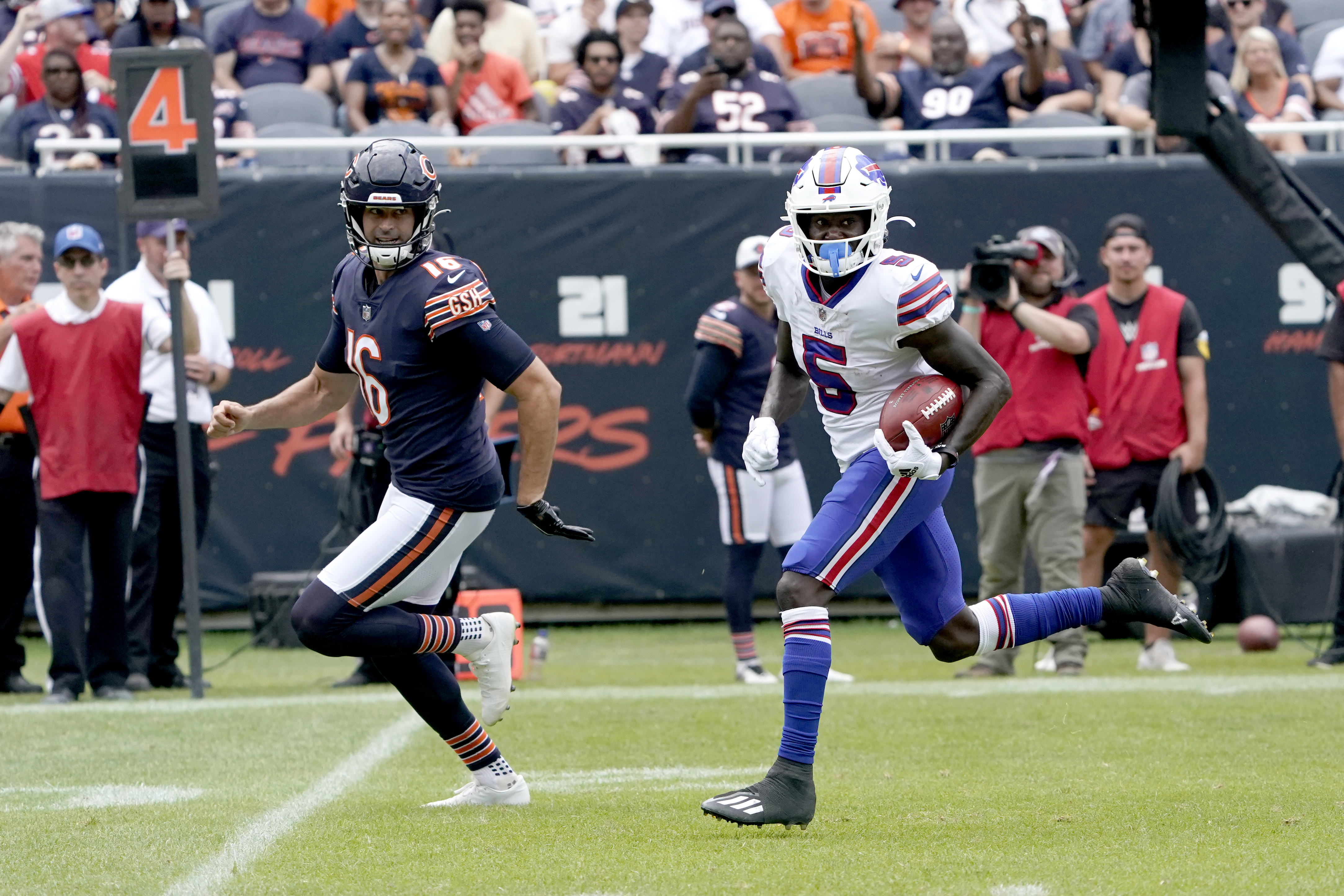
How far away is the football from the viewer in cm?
891

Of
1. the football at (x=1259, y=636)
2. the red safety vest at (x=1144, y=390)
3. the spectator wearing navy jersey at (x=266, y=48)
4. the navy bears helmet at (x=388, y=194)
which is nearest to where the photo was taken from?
the navy bears helmet at (x=388, y=194)

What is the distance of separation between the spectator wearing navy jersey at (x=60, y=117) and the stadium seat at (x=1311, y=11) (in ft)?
29.3

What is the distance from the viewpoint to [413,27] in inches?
483

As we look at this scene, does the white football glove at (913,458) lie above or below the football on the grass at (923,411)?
below

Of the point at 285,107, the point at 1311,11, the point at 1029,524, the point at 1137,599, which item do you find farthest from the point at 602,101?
the point at 1137,599

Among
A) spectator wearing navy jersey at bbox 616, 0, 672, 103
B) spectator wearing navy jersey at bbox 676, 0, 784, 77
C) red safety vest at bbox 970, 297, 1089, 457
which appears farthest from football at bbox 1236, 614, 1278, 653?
spectator wearing navy jersey at bbox 616, 0, 672, 103

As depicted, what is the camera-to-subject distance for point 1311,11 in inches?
547

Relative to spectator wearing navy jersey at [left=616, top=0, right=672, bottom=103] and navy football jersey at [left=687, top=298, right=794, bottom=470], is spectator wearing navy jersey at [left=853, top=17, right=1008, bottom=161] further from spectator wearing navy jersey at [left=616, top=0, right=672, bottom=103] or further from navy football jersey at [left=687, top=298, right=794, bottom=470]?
navy football jersey at [left=687, top=298, right=794, bottom=470]

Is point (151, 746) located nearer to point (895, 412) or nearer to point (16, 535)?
point (16, 535)

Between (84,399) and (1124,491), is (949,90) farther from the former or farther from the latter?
(84,399)

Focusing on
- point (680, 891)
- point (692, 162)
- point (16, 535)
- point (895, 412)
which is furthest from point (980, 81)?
point (680, 891)

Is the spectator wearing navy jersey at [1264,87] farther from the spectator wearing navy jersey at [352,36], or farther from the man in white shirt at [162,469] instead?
the man in white shirt at [162,469]

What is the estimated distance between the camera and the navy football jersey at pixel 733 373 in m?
7.98

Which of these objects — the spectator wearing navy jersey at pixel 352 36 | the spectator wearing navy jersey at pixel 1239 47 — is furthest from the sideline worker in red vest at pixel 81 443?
the spectator wearing navy jersey at pixel 1239 47
